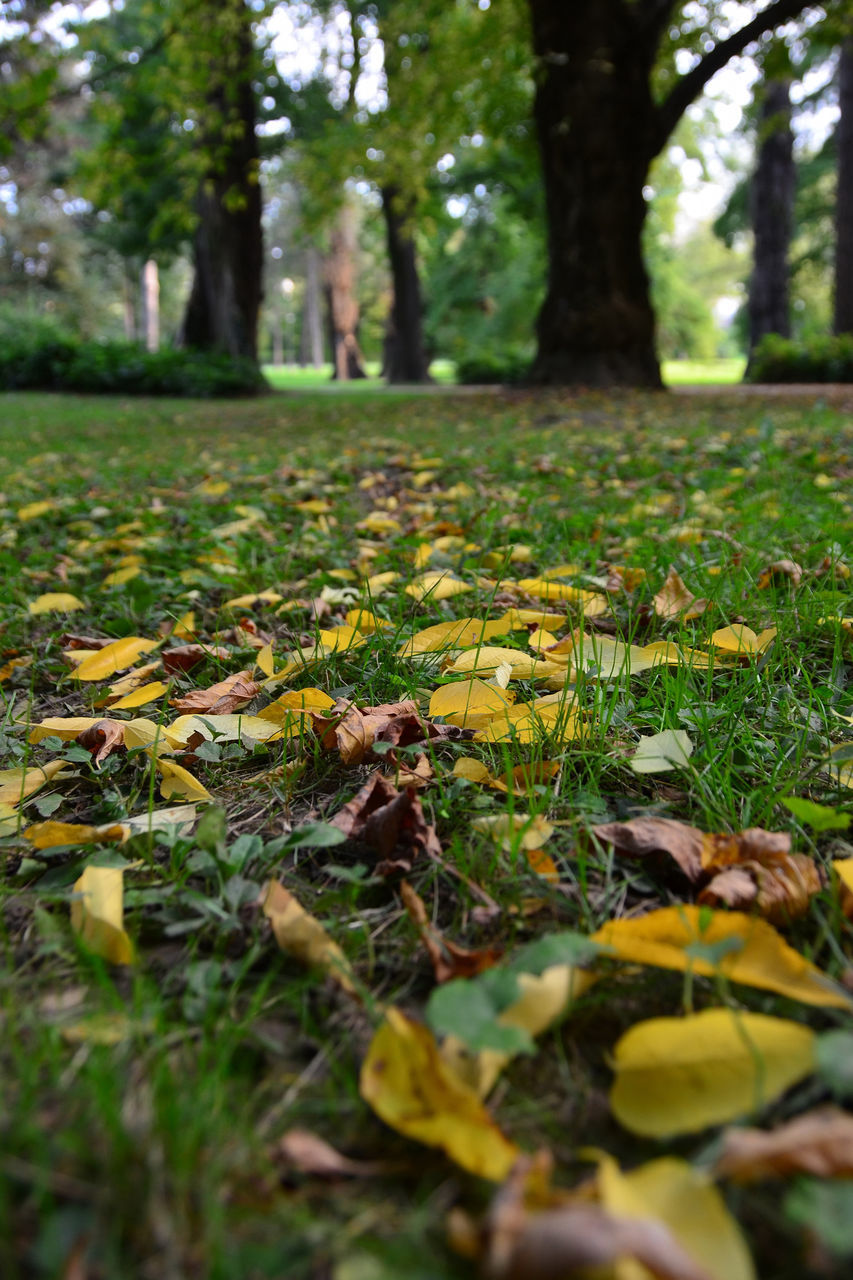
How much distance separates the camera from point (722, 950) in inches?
29.7

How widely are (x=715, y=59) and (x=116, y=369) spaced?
9824 millimetres

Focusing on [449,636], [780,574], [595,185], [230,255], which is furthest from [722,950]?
[230,255]

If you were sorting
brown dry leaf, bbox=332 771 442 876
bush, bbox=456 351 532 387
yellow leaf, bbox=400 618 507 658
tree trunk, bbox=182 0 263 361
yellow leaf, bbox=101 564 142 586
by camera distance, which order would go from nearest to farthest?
brown dry leaf, bbox=332 771 442 876 < yellow leaf, bbox=400 618 507 658 < yellow leaf, bbox=101 564 142 586 < tree trunk, bbox=182 0 263 361 < bush, bbox=456 351 532 387

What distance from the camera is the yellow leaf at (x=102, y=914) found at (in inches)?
33.9

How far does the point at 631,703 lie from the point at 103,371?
1428cm

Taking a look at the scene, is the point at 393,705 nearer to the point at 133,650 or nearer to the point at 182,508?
the point at 133,650

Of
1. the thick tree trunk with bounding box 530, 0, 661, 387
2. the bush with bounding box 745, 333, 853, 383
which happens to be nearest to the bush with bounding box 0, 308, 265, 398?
the thick tree trunk with bounding box 530, 0, 661, 387

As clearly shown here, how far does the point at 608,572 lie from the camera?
2.20 meters

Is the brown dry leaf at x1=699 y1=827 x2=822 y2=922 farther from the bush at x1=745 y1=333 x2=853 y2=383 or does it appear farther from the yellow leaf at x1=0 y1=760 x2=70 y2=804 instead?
the bush at x1=745 y1=333 x2=853 y2=383

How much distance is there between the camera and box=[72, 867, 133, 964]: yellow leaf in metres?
0.86

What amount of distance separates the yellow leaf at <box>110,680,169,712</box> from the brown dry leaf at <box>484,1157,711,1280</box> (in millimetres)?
1118

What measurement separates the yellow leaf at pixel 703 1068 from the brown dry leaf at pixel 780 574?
4.57 feet

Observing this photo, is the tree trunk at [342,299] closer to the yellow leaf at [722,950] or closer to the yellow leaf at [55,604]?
the yellow leaf at [55,604]

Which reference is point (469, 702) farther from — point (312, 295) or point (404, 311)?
point (312, 295)
